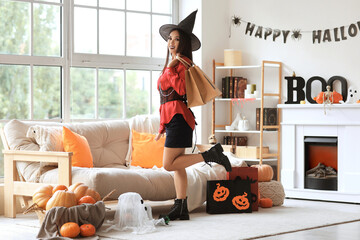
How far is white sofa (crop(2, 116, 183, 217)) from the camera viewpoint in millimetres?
4535

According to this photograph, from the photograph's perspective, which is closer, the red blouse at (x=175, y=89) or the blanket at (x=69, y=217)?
the blanket at (x=69, y=217)

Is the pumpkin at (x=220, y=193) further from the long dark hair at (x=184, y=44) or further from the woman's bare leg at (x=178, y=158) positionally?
the long dark hair at (x=184, y=44)

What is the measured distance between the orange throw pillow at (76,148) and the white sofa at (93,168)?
0.58ft

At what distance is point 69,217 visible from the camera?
4.00 meters

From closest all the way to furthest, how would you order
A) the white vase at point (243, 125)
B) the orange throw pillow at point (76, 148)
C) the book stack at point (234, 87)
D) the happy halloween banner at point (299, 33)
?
the orange throw pillow at point (76, 148)
the happy halloween banner at point (299, 33)
the white vase at point (243, 125)
the book stack at point (234, 87)

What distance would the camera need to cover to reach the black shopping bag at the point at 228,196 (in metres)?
4.93

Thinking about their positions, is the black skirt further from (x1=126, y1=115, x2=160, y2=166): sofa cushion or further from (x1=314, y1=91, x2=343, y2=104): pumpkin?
(x1=314, y1=91, x2=343, y2=104): pumpkin

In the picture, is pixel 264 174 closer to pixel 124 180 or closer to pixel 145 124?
pixel 145 124

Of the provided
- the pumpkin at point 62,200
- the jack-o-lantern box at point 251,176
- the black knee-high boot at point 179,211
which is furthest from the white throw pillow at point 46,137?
the jack-o-lantern box at point 251,176

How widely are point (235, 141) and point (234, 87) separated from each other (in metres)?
0.61

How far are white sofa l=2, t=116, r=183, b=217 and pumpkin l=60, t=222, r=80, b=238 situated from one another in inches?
20.8

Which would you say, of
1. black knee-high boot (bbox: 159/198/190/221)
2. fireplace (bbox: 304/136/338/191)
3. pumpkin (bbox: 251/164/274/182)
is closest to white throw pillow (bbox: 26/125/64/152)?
black knee-high boot (bbox: 159/198/190/221)

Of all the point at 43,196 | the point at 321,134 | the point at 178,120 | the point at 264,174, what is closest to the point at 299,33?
the point at 321,134

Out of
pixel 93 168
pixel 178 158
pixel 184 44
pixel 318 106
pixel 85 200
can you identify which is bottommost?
pixel 85 200
